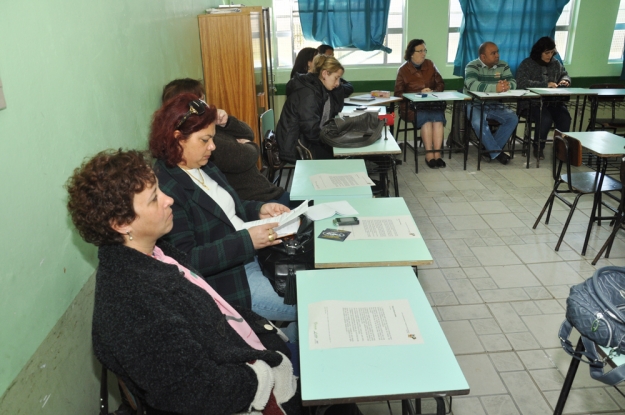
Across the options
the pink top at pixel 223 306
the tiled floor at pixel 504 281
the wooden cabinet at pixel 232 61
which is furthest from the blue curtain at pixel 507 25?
the pink top at pixel 223 306

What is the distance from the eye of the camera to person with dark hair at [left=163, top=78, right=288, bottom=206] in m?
2.67

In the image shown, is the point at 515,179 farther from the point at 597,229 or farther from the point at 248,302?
the point at 248,302

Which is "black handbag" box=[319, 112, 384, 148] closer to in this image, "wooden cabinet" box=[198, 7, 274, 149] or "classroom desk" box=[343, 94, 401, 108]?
"wooden cabinet" box=[198, 7, 274, 149]

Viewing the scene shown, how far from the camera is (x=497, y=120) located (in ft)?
19.5

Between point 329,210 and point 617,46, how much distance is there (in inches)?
252

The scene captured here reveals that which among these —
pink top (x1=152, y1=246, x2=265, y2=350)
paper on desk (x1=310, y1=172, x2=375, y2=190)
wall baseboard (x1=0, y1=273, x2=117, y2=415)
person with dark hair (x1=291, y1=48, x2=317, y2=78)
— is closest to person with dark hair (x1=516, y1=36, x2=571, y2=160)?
person with dark hair (x1=291, y1=48, x2=317, y2=78)

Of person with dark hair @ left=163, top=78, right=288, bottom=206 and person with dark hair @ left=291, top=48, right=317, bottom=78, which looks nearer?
person with dark hair @ left=163, top=78, right=288, bottom=206

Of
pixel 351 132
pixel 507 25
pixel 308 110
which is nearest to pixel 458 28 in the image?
pixel 507 25

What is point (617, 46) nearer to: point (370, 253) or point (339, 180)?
point (339, 180)

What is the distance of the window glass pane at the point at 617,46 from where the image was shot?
21.9 feet

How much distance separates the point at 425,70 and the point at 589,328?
201 inches

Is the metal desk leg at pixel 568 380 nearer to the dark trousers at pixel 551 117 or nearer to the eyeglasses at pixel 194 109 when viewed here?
the eyeglasses at pixel 194 109

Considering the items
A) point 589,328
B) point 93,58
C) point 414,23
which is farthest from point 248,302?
point 414,23

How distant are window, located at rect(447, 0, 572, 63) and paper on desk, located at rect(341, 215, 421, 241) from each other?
5158 mm
